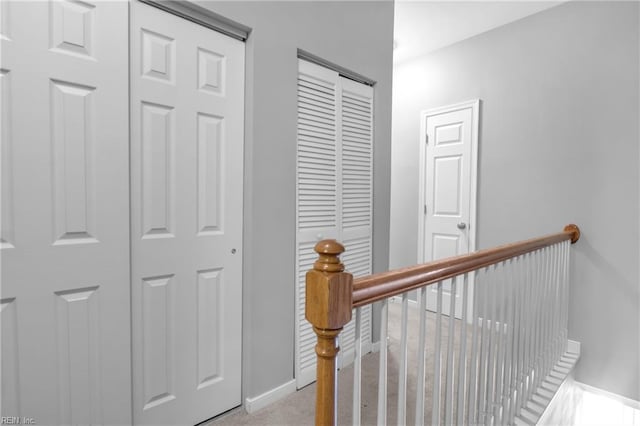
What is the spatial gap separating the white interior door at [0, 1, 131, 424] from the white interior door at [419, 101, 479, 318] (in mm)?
2754

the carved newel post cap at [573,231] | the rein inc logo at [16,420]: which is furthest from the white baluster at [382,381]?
the carved newel post cap at [573,231]

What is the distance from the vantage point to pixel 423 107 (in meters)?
3.70

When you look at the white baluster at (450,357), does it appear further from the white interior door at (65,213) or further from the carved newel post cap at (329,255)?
the white interior door at (65,213)

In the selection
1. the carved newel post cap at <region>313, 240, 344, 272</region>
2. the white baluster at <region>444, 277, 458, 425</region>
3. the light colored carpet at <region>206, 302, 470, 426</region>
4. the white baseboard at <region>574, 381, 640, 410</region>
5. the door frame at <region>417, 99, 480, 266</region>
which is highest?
the door frame at <region>417, 99, 480, 266</region>

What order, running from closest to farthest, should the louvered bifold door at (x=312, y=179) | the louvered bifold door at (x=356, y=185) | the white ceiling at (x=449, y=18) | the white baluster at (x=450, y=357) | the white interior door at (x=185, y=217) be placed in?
the white baluster at (x=450, y=357)
the white interior door at (x=185, y=217)
the louvered bifold door at (x=312, y=179)
the louvered bifold door at (x=356, y=185)
the white ceiling at (x=449, y=18)

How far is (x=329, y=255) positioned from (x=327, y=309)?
0.42 feet

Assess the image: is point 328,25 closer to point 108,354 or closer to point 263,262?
point 263,262

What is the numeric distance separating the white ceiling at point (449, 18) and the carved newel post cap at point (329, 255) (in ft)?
8.65

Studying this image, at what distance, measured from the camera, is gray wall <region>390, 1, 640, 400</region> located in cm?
242

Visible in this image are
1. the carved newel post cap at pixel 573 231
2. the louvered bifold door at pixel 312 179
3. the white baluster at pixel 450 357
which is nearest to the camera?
the white baluster at pixel 450 357

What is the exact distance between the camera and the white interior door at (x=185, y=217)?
1530 mm

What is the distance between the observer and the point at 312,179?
2.18m

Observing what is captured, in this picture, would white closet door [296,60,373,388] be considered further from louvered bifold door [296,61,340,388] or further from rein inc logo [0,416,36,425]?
rein inc logo [0,416,36,425]

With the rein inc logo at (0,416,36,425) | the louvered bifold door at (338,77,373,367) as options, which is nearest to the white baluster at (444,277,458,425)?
the louvered bifold door at (338,77,373,367)
